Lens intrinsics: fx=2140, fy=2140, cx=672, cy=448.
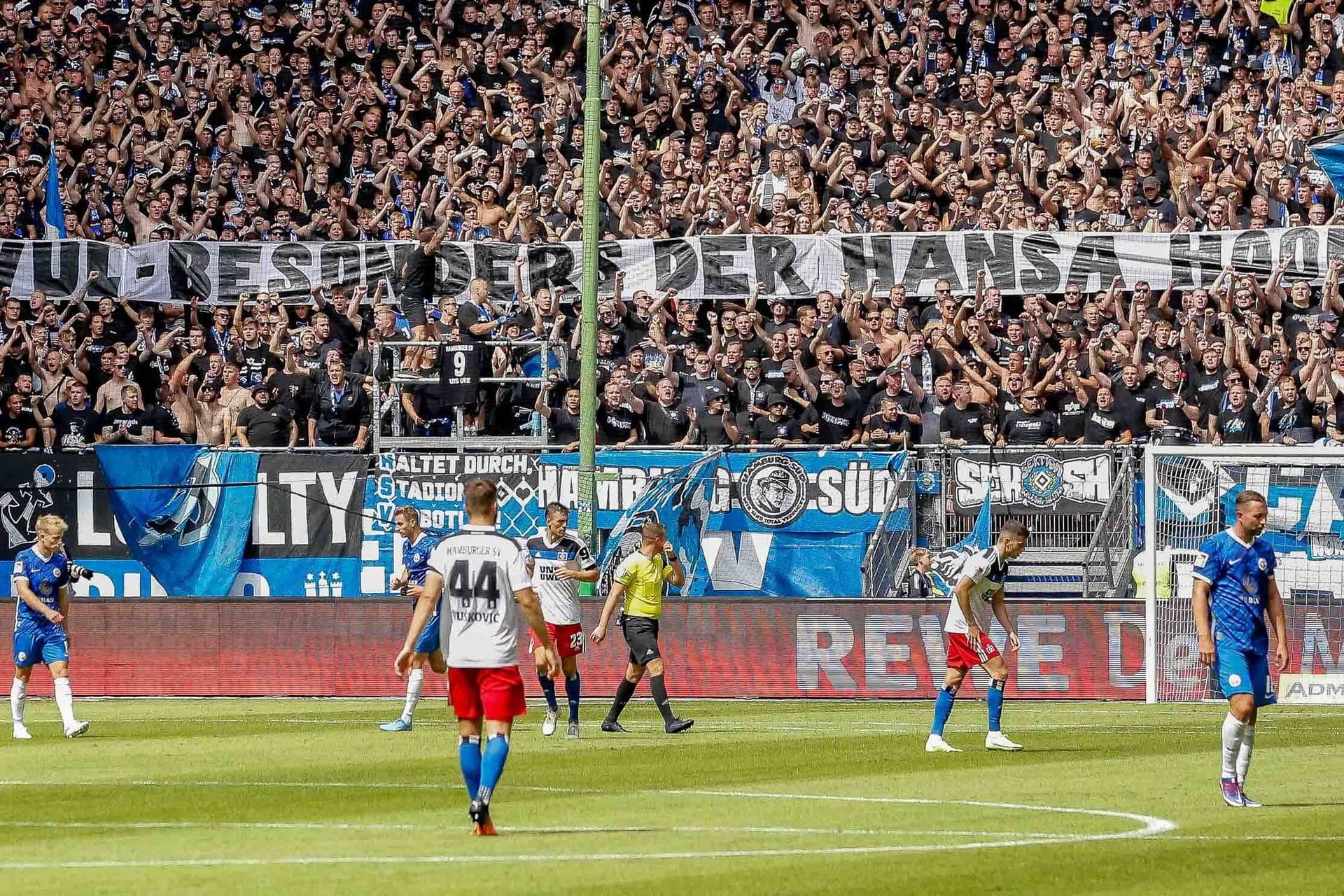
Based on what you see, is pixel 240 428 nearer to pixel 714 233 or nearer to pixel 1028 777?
pixel 714 233

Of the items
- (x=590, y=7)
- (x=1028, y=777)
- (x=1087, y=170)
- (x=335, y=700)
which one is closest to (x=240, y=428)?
(x=335, y=700)

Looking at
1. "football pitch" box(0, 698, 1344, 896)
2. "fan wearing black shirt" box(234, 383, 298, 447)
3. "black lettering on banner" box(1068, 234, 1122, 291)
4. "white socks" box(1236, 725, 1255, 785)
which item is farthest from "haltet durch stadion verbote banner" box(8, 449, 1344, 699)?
"white socks" box(1236, 725, 1255, 785)

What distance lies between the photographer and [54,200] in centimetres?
3142

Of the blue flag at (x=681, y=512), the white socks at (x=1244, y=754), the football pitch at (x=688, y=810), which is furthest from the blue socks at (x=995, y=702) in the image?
the blue flag at (x=681, y=512)

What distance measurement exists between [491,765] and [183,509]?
1582cm

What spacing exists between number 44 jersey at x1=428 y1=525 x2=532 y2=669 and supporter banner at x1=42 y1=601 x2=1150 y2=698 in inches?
509

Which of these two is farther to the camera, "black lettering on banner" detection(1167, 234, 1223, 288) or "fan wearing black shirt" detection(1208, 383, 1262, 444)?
"black lettering on banner" detection(1167, 234, 1223, 288)

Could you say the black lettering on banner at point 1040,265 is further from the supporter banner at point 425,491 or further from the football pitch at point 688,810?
the football pitch at point 688,810

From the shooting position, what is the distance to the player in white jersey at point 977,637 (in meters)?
17.4

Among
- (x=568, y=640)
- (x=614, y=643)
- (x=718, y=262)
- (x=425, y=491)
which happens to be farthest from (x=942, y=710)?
(x=718, y=262)

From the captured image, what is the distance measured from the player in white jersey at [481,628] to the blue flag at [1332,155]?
14.9 m

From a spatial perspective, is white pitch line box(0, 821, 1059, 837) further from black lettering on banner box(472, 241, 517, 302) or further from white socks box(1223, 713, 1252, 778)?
black lettering on banner box(472, 241, 517, 302)

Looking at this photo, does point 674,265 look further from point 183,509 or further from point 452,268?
point 183,509

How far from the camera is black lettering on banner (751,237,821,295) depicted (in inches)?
1127
